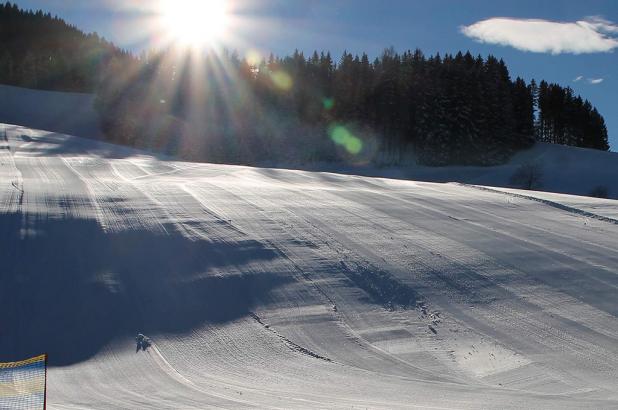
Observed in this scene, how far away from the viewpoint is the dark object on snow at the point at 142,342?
8.38 m

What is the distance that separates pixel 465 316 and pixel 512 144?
53418 mm

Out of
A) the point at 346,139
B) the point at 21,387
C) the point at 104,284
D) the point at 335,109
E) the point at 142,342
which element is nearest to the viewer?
the point at 21,387

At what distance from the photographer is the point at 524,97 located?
2542 inches

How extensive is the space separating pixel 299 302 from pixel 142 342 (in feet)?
8.59

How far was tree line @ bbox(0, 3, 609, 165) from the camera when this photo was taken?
57688mm

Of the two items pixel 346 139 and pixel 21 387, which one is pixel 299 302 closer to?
pixel 21 387

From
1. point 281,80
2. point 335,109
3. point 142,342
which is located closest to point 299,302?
point 142,342

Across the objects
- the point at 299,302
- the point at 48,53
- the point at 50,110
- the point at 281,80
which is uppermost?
the point at 48,53

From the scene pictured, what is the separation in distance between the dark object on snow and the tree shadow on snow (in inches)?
7.2

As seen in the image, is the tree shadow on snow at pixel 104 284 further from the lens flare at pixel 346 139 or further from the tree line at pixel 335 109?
the lens flare at pixel 346 139

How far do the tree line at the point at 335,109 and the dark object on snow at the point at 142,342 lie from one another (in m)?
47.4

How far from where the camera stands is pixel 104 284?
33.3ft

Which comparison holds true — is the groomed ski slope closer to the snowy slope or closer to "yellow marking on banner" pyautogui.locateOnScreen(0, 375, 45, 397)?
"yellow marking on banner" pyautogui.locateOnScreen(0, 375, 45, 397)

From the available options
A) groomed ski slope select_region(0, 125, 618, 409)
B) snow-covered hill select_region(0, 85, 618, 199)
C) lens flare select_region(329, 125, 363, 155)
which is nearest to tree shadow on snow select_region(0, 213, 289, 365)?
groomed ski slope select_region(0, 125, 618, 409)
